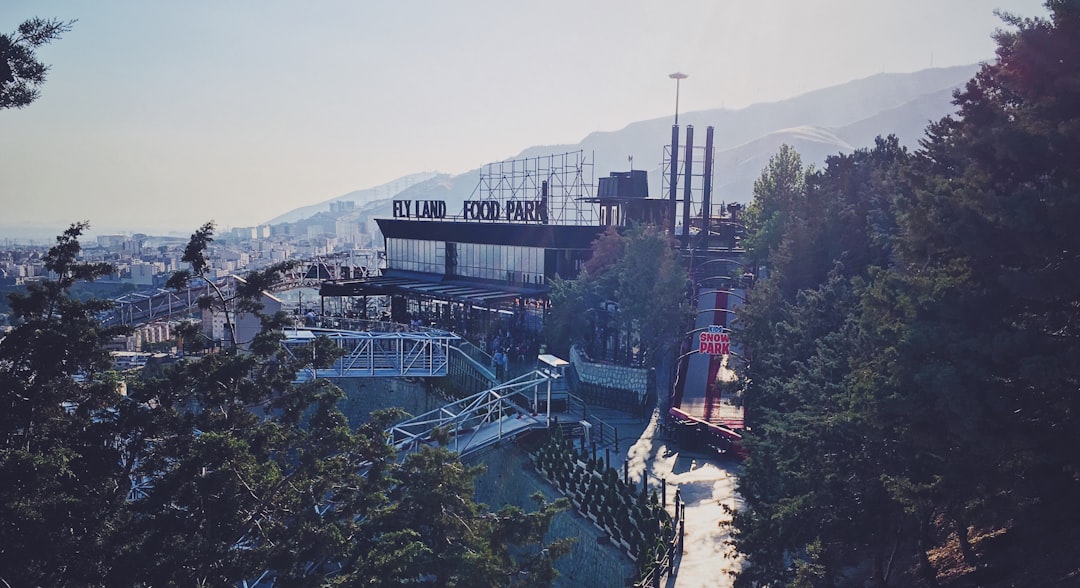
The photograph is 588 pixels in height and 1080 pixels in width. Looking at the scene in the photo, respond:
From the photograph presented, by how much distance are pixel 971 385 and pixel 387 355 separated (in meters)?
20.6

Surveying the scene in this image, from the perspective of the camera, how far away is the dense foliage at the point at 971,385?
9828 millimetres

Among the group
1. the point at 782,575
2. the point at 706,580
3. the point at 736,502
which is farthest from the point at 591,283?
the point at 782,575

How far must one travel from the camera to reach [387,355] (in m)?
27.6

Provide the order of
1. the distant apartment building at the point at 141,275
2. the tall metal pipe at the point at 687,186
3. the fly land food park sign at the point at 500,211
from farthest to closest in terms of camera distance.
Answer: the distant apartment building at the point at 141,275 → the fly land food park sign at the point at 500,211 → the tall metal pipe at the point at 687,186

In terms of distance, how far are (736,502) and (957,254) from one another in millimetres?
8851

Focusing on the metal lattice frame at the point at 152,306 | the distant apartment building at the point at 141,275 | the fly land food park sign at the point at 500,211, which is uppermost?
the fly land food park sign at the point at 500,211

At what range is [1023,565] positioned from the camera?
35.1 feet

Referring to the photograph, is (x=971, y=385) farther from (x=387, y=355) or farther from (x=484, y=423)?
(x=387, y=355)

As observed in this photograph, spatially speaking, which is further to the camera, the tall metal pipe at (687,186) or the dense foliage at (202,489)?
the tall metal pipe at (687,186)

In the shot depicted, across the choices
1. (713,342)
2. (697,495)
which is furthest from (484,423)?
(713,342)

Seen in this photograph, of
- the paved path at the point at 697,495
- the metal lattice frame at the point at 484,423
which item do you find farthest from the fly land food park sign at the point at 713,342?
the metal lattice frame at the point at 484,423

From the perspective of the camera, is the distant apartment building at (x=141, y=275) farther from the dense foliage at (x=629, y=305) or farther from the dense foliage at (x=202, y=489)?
the dense foliage at (x=202, y=489)

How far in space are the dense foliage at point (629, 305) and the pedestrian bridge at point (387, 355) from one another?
4.24 meters

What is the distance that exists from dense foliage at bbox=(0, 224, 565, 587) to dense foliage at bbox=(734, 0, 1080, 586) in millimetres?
4474
